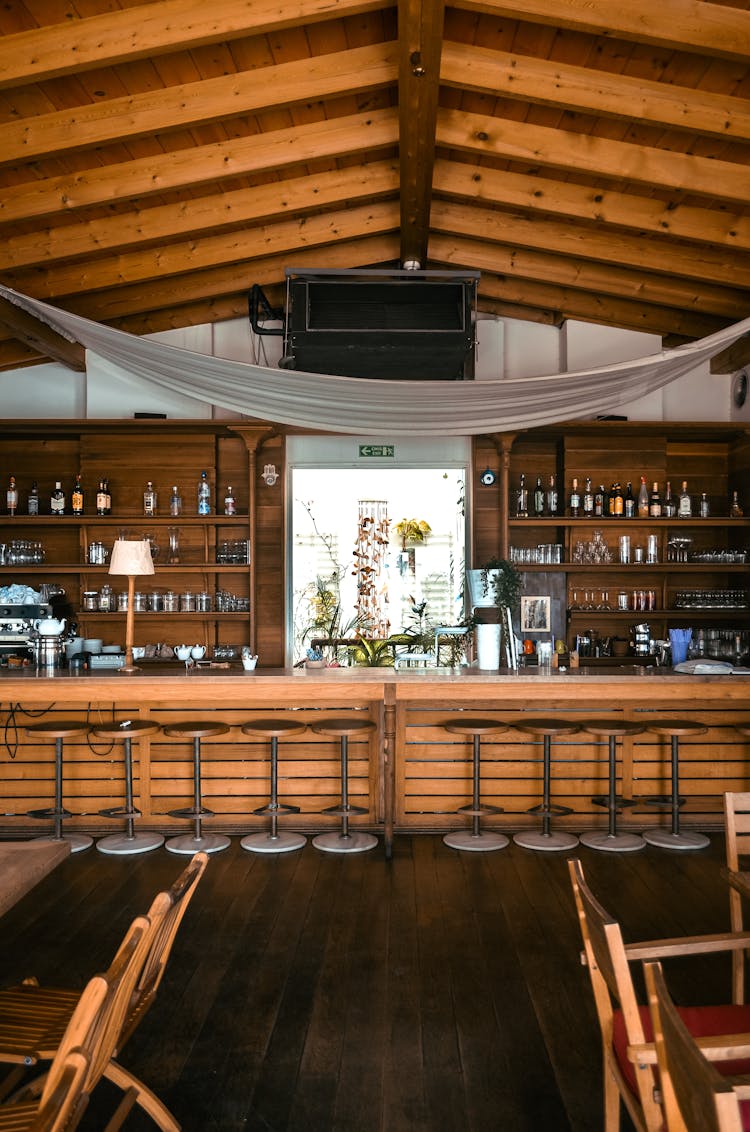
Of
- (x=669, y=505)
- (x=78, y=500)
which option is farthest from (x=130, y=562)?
(x=669, y=505)

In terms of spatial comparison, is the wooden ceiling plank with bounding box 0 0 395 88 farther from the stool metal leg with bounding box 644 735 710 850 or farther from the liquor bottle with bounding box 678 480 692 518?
the liquor bottle with bounding box 678 480 692 518

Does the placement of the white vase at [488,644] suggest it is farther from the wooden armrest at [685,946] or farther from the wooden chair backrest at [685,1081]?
the wooden chair backrest at [685,1081]

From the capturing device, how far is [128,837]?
200 inches

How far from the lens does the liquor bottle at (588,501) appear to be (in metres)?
6.95

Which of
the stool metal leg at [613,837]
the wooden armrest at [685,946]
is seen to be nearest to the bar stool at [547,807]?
the stool metal leg at [613,837]

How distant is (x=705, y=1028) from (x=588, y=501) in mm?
5233

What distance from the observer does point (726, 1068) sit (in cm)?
187

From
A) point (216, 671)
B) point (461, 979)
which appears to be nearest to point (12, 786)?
point (216, 671)

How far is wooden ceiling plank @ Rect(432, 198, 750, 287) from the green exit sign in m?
2.01

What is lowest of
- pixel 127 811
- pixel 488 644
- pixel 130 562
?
pixel 127 811

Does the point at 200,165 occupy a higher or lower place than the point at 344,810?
higher

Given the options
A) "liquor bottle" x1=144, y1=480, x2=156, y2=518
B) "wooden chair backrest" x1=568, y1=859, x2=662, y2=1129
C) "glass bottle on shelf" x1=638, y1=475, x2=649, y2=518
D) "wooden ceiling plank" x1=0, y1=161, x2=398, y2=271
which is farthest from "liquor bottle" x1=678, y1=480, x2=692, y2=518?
"wooden chair backrest" x1=568, y1=859, x2=662, y2=1129

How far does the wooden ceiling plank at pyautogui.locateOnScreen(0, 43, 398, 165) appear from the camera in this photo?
425 centimetres

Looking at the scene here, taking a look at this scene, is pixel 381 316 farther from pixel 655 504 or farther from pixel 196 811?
pixel 196 811
